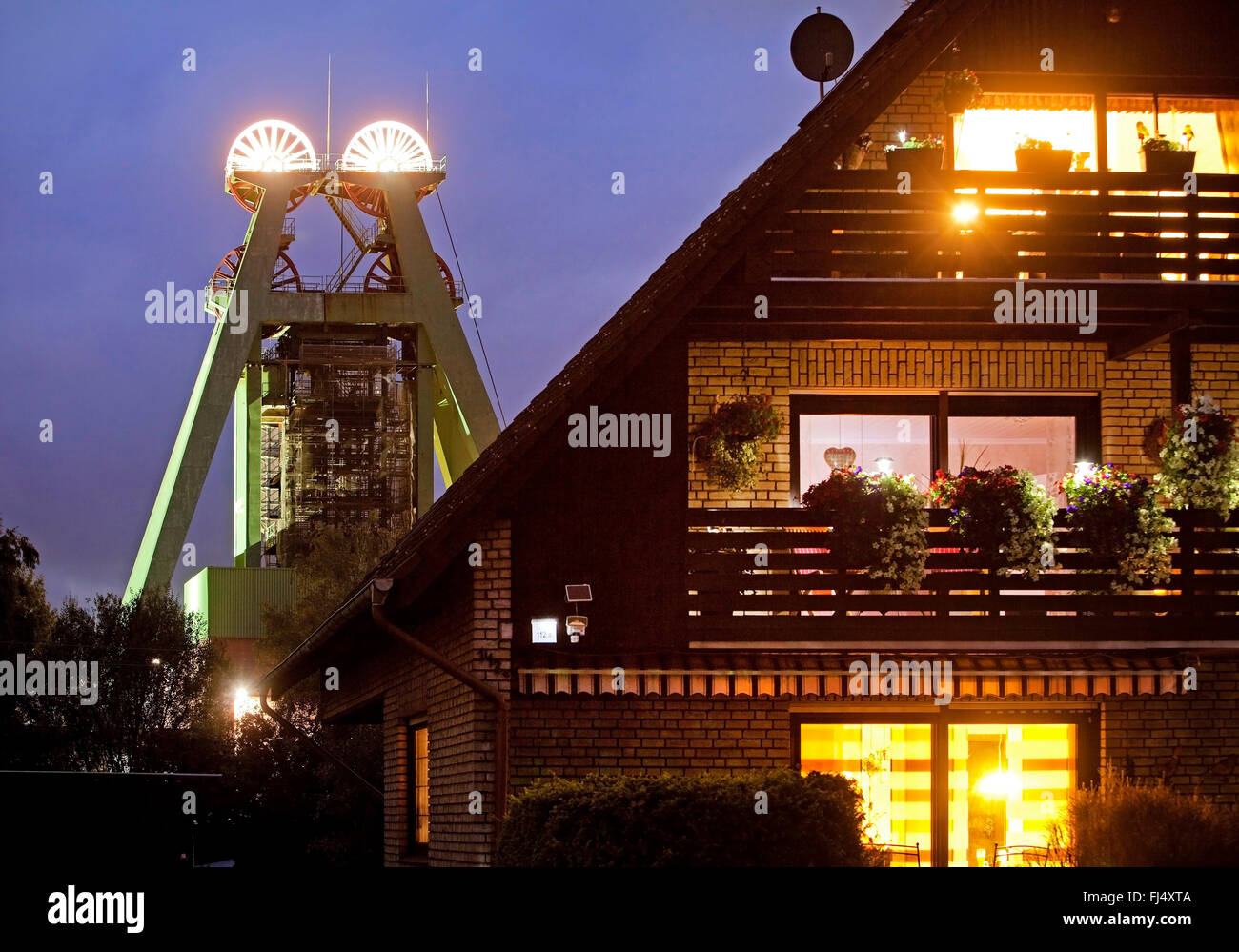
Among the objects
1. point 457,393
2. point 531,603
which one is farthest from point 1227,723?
point 457,393

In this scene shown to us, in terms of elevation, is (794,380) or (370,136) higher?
(370,136)

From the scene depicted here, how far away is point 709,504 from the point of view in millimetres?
15562

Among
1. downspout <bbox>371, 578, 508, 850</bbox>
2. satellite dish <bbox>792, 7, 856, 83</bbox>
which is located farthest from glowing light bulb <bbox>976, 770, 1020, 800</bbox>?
satellite dish <bbox>792, 7, 856, 83</bbox>

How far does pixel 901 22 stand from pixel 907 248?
2.31 m

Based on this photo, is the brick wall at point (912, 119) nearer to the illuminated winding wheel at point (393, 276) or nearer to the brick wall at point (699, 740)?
the brick wall at point (699, 740)

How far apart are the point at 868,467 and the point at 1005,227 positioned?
2599 mm

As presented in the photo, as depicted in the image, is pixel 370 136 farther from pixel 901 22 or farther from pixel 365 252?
pixel 901 22

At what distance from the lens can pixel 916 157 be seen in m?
15.4

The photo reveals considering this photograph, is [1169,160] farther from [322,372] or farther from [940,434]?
[322,372]

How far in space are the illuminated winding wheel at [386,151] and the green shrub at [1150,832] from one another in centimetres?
5771

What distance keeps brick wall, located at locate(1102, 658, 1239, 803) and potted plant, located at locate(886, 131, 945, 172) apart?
17.2 feet

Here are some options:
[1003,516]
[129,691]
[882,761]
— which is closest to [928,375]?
[1003,516]
